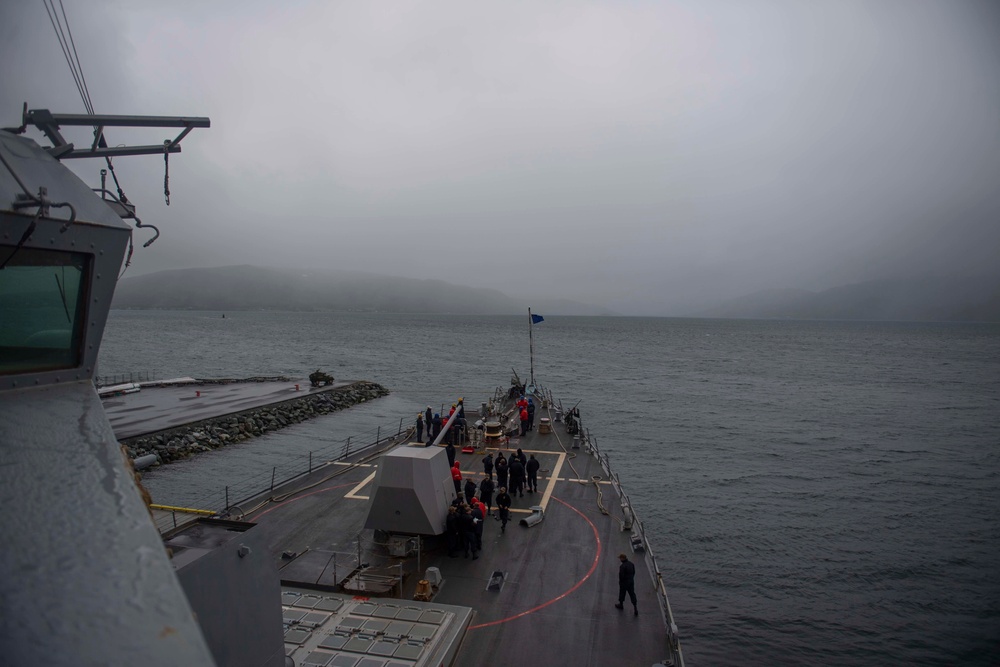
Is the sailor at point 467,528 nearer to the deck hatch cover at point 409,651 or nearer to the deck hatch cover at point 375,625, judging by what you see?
the deck hatch cover at point 375,625

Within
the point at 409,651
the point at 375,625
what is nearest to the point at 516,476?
the point at 375,625

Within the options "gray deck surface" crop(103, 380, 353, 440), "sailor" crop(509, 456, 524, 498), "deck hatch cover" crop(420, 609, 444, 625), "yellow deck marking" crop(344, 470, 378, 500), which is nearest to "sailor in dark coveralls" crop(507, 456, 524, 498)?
"sailor" crop(509, 456, 524, 498)

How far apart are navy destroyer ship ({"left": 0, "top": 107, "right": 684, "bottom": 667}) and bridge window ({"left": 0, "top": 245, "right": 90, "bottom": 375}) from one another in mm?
14

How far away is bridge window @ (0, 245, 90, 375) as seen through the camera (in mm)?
4090

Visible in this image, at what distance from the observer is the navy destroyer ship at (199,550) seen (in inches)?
72.3

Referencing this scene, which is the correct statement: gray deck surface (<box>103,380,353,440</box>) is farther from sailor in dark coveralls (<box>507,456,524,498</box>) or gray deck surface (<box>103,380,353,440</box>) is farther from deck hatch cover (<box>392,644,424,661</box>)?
deck hatch cover (<box>392,644,424,661</box>)

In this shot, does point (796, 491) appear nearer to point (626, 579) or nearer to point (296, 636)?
point (626, 579)

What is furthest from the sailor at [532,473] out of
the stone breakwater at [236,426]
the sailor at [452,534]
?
the stone breakwater at [236,426]

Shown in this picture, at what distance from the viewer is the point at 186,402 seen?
153 ft

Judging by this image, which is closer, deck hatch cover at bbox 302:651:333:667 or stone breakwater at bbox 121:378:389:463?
deck hatch cover at bbox 302:651:333:667

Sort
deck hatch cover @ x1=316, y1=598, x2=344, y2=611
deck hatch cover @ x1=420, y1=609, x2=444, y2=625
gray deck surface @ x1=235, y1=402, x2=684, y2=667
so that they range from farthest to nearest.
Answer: gray deck surface @ x1=235, y1=402, x2=684, y2=667 → deck hatch cover @ x1=316, y1=598, x2=344, y2=611 → deck hatch cover @ x1=420, y1=609, x2=444, y2=625

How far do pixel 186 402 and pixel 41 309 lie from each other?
47.6 meters

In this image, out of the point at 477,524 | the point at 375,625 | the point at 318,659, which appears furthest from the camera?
the point at 477,524

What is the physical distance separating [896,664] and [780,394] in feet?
168
